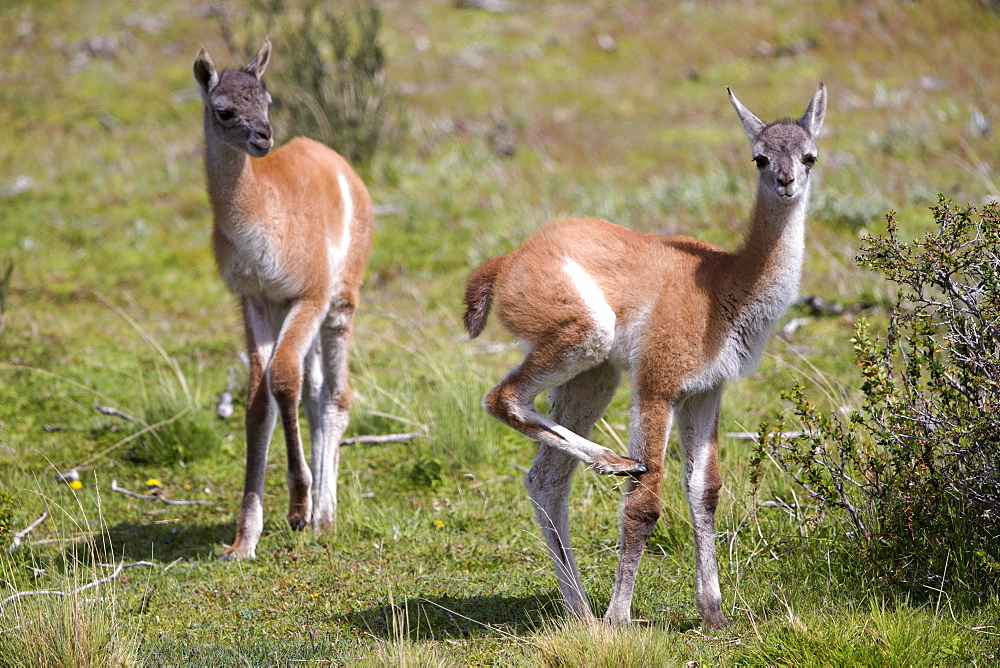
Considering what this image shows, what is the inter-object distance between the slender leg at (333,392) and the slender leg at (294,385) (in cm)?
22

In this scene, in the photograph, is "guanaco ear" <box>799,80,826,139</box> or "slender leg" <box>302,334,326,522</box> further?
"slender leg" <box>302,334,326,522</box>

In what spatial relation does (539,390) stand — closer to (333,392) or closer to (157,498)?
(333,392)

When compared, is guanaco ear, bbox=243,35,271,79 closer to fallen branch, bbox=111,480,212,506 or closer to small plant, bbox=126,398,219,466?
small plant, bbox=126,398,219,466

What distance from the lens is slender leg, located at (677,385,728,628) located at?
468 centimetres

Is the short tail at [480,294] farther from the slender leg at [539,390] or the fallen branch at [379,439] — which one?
the fallen branch at [379,439]

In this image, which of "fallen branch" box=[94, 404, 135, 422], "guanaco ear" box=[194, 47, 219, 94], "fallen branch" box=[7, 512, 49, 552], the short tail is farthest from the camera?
"fallen branch" box=[94, 404, 135, 422]


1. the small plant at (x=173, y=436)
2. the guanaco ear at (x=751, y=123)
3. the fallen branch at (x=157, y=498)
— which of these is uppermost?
the guanaco ear at (x=751, y=123)

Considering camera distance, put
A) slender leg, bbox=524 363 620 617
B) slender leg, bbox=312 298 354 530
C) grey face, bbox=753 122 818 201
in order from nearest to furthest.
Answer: grey face, bbox=753 122 818 201 → slender leg, bbox=524 363 620 617 → slender leg, bbox=312 298 354 530

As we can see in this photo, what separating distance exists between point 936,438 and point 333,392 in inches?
152

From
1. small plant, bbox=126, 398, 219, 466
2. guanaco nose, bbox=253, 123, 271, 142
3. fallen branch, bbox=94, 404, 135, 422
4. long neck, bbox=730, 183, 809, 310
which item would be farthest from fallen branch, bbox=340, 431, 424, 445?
long neck, bbox=730, 183, 809, 310

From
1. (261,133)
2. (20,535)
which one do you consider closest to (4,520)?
(20,535)

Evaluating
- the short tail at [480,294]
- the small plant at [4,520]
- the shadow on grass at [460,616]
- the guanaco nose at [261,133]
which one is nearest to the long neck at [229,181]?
the guanaco nose at [261,133]

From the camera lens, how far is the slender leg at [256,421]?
6164 millimetres

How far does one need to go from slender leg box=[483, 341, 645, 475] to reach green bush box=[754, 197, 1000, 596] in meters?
0.86
